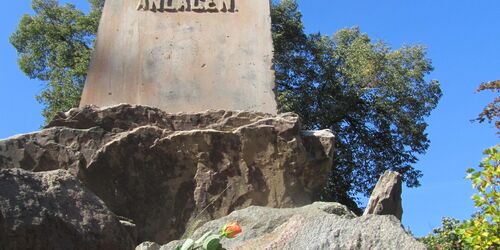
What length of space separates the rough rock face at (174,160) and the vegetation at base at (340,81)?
41.5ft

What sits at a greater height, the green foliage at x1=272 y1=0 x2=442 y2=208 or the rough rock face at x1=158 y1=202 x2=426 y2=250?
the green foliage at x1=272 y1=0 x2=442 y2=208

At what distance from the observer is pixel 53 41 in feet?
58.7

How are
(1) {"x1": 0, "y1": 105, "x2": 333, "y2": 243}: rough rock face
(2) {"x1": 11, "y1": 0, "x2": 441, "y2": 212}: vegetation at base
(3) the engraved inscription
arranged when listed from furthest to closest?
1. (2) {"x1": 11, "y1": 0, "x2": 441, "y2": 212}: vegetation at base
2. (3) the engraved inscription
3. (1) {"x1": 0, "y1": 105, "x2": 333, "y2": 243}: rough rock face

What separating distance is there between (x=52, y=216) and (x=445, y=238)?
901 cm

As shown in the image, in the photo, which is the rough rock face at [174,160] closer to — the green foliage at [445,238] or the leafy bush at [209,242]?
the leafy bush at [209,242]

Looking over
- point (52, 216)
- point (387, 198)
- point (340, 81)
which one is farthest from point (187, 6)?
point (340, 81)

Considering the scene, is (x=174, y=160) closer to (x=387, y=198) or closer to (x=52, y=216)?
(x=387, y=198)

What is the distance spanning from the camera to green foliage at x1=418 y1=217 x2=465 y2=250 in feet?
32.9

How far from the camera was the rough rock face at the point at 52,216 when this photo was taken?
199 cm

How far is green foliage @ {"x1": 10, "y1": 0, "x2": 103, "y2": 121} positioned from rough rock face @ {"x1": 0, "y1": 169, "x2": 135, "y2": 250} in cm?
1488

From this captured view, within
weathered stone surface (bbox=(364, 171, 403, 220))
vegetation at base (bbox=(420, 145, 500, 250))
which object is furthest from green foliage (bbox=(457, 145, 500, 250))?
weathered stone surface (bbox=(364, 171, 403, 220))

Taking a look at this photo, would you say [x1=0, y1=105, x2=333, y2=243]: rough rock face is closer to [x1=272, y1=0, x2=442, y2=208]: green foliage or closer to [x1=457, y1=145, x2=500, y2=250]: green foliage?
[x1=457, y1=145, x2=500, y2=250]: green foliage

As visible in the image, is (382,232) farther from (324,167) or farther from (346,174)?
(346,174)

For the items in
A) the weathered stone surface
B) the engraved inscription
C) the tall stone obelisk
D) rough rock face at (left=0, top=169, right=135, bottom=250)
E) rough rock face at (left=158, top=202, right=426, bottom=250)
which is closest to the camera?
rough rock face at (left=0, top=169, right=135, bottom=250)
